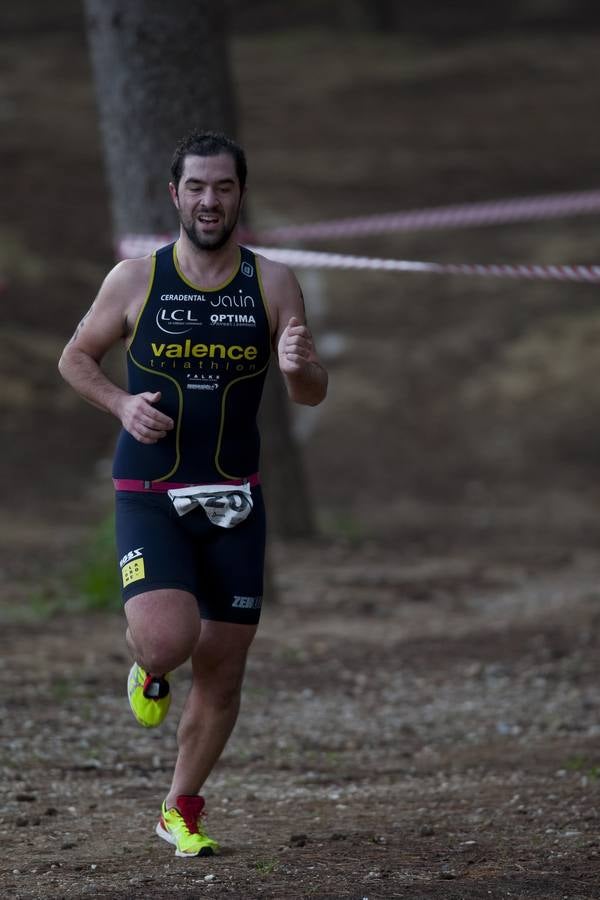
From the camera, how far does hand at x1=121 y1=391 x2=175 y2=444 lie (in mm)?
4672

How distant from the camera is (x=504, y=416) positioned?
1623 centimetres

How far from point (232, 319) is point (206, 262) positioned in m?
0.21

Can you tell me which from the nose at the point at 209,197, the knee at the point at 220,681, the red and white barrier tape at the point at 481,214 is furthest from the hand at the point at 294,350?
the red and white barrier tape at the point at 481,214

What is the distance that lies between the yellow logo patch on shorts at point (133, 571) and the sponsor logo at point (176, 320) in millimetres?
704

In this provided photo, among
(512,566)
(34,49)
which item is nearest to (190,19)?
(512,566)

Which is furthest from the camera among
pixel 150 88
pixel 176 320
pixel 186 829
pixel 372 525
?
pixel 372 525

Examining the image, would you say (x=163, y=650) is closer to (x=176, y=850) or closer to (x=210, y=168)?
(x=176, y=850)

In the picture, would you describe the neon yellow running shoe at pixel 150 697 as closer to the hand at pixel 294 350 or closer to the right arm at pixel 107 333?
the right arm at pixel 107 333

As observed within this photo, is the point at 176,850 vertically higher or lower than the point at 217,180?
A: lower

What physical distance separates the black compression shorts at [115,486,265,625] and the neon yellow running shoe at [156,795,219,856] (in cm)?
61

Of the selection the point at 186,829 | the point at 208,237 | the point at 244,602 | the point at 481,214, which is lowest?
the point at 186,829

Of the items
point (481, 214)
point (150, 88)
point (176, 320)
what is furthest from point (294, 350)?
point (481, 214)

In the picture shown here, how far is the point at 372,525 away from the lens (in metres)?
13.6

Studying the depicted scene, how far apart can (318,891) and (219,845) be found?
2.13ft
